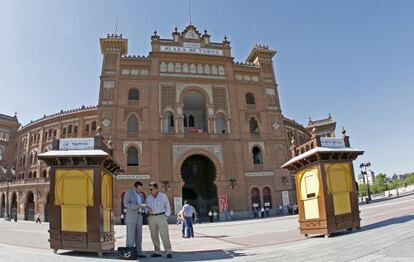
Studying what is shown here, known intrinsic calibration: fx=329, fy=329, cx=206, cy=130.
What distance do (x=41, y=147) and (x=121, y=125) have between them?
66.6 ft

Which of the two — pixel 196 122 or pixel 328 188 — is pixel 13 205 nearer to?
pixel 196 122

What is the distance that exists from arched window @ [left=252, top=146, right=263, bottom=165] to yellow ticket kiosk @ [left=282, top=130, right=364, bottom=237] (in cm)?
2184

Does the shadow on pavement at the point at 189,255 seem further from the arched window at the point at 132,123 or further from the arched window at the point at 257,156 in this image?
the arched window at the point at 257,156

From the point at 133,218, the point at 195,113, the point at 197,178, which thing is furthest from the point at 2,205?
the point at 133,218

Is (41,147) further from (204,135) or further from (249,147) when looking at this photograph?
(249,147)

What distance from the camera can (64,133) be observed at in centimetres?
4466

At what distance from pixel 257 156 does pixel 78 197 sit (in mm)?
26924

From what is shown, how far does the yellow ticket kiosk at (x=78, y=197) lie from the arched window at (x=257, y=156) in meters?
25.6

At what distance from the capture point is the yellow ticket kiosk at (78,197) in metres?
9.80

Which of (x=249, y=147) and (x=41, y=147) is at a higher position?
(x=41, y=147)

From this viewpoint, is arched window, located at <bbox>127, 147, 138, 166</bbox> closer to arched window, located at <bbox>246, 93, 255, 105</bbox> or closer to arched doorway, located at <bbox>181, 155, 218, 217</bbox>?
arched doorway, located at <bbox>181, 155, 218, 217</bbox>

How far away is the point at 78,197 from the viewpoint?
10.2 m

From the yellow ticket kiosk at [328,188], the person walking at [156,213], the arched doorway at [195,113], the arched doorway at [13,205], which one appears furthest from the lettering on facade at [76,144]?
the arched doorway at [13,205]

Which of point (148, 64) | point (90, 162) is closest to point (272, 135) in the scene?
point (148, 64)
